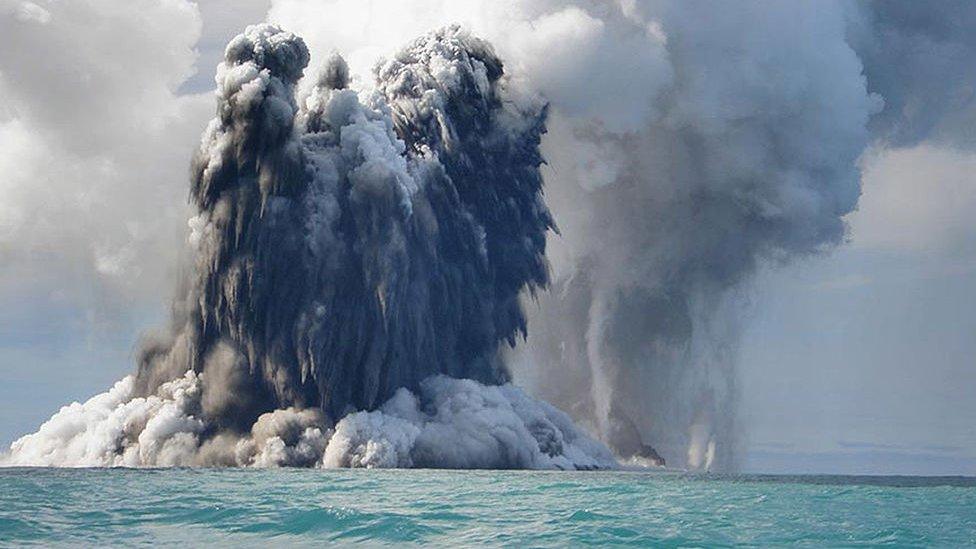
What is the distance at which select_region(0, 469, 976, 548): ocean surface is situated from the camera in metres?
52.5

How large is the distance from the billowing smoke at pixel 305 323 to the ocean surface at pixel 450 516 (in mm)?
56866

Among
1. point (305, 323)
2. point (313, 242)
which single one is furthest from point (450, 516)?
point (313, 242)

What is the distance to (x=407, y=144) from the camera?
16912 cm

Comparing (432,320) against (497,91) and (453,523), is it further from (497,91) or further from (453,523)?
(453,523)

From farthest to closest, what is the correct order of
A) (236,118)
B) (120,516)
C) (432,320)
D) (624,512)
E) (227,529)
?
(432,320), (236,118), (624,512), (120,516), (227,529)

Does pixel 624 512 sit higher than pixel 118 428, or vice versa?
pixel 118 428

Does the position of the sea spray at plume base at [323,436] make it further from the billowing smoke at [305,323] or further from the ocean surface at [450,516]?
the ocean surface at [450,516]

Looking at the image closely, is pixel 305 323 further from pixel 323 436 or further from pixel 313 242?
pixel 323 436

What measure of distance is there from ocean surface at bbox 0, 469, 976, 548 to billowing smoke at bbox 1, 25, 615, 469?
56.9 m

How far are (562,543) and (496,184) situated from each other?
128913 mm

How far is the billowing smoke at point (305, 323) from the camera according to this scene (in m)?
148

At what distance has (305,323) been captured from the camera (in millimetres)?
150375

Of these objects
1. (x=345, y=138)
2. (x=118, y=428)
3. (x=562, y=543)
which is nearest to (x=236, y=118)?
(x=345, y=138)

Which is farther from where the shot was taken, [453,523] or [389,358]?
[389,358]
